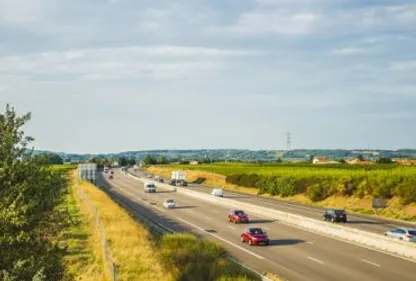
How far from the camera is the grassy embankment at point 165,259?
86.5 ft

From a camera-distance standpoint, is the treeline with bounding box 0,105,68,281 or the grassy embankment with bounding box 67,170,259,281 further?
the grassy embankment with bounding box 67,170,259,281

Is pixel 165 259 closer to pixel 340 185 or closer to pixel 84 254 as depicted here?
pixel 84 254

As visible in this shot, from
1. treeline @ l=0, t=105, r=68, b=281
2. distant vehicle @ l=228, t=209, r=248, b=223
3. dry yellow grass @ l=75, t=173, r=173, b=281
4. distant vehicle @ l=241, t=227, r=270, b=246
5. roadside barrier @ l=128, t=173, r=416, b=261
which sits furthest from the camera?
distant vehicle @ l=228, t=209, r=248, b=223

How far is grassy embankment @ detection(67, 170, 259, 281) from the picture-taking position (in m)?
26.4

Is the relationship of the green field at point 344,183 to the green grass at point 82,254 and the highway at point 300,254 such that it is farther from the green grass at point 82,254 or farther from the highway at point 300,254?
the green grass at point 82,254

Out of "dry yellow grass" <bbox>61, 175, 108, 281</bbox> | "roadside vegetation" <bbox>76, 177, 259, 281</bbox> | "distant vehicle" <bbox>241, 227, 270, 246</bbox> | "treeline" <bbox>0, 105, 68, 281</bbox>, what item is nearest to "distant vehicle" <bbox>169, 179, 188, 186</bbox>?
"dry yellow grass" <bbox>61, 175, 108, 281</bbox>

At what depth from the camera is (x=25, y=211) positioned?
1669cm

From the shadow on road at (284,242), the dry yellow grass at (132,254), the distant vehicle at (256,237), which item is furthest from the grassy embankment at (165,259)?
the shadow on road at (284,242)

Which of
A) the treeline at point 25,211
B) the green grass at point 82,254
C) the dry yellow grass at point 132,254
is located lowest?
the green grass at point 82,254

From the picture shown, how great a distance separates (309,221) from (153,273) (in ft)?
94.7

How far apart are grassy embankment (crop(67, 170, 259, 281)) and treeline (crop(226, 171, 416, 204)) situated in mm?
36866

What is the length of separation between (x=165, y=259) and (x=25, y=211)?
1632 centimetres

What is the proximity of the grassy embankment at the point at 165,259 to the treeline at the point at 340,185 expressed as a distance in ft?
121

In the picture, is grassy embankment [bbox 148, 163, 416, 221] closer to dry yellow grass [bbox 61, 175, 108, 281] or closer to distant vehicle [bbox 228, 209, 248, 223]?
distant vehicle [bbox 228, 209, 248, 223]
